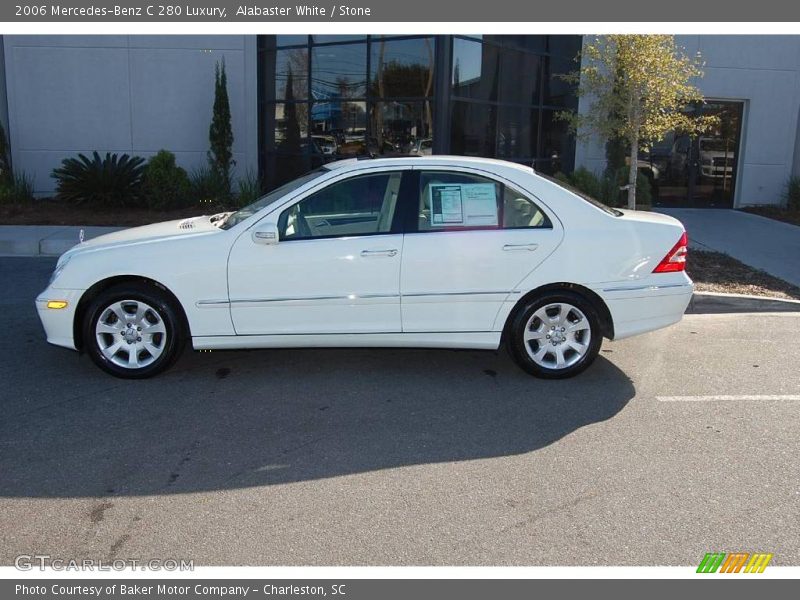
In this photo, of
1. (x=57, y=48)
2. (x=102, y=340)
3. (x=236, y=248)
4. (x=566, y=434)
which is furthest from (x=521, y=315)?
(x=57, y=48)

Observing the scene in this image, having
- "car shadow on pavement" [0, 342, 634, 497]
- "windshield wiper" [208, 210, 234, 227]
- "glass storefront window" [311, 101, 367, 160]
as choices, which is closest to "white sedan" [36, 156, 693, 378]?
"windshield wiper" [208, 210, 234, 227]

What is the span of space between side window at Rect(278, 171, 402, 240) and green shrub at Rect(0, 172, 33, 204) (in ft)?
35.9

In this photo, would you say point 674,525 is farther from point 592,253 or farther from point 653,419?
point 592,253

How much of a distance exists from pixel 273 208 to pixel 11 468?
2436 millimetres

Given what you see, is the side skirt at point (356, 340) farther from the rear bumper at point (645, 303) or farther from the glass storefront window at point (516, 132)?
the glass storefront window at point (516, 132)

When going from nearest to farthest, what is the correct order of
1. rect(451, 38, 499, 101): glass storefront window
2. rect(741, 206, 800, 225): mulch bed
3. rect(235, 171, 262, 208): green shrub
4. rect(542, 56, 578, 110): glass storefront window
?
rect(235, 171, 262, 208): green shrub → rect(451, 38, 499, 101): glass storefront window → rect(741, 206, 800, 225): mulch bed → rect(542, 56, 578, 110): glass storefront window

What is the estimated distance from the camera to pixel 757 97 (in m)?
16.2

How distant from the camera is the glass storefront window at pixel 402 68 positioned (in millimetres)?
14117

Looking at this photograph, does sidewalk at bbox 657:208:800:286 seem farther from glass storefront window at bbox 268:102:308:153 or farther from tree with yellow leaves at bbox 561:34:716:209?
glass storefront window at bbox 268:102:308:153

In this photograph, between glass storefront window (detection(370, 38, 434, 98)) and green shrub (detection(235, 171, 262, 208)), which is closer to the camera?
green shrub (detection(235, 171, 262, 208))

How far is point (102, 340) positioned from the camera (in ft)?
18.5

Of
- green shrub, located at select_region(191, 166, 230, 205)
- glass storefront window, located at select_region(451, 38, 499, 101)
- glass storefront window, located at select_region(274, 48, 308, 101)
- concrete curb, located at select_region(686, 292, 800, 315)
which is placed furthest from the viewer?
glass storefront window, located at select_region(274, 48, 308, 101)

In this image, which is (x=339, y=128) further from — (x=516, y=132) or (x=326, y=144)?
(x=516, y=132)

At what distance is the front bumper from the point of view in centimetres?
556
